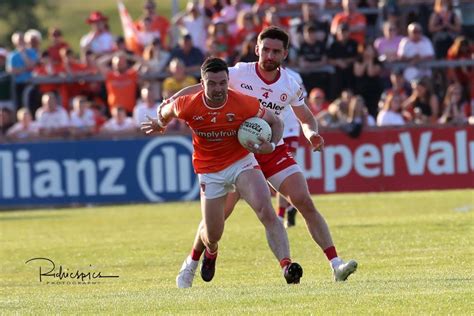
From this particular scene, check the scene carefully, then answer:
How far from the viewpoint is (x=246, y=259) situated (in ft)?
51.1

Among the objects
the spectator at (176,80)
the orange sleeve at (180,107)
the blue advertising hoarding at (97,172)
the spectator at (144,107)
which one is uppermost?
the orange sleeve at (180,107)

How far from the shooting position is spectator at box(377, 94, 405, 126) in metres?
25.7

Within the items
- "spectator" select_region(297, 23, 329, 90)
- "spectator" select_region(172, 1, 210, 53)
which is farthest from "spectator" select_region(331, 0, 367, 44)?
"spectator" select_region(172, 1, 210, 53)

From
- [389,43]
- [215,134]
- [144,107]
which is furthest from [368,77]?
[215,134]

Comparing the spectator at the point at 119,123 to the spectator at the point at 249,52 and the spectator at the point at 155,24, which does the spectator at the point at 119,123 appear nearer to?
the spectator at the point at 249,52

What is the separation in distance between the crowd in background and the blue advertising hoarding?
0.34 metres

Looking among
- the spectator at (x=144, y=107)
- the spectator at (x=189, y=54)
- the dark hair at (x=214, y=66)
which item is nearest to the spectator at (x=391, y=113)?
the spectator at (x=189, y=54)

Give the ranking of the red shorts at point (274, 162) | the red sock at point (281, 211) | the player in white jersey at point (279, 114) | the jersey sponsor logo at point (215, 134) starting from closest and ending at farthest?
the jersey sponsor logo at point (215, 134) < the player in white jersey at point (279, 114) < the red shorts at point (274, 162) < the red sock at point (281, 211)

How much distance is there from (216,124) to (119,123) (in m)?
14.6

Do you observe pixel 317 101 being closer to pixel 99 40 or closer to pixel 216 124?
pixel 99 40

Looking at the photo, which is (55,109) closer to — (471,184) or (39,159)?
(39,159)

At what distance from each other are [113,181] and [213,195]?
14008 mm

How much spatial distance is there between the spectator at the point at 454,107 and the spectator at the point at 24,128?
7401mm

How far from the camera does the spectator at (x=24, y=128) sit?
86.1ft
